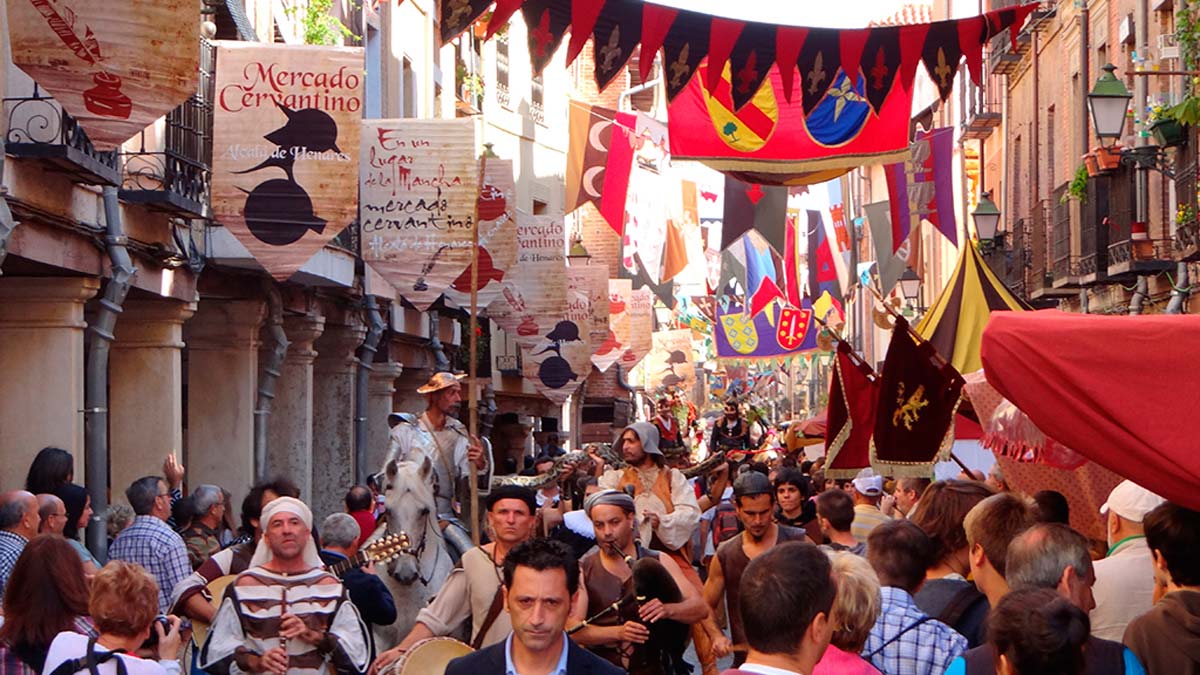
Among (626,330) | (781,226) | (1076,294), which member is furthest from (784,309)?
(781,226)

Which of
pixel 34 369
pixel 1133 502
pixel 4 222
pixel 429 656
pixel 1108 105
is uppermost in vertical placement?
pixel 1108 105

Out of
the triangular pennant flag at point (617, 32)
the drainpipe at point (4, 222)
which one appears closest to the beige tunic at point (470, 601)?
the triangular pennant flag at point (617, 32)

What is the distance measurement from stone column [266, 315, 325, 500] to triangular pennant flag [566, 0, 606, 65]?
13.0 meters

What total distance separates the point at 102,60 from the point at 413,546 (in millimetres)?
3601

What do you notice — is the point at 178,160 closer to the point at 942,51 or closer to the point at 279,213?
the point at 279,213

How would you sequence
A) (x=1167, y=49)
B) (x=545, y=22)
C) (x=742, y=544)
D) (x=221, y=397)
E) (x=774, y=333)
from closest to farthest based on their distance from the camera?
(x=742, y=544), (x=545, y=22), (x=1167, y=49), (x=221, y=397), (x=774, y=333)

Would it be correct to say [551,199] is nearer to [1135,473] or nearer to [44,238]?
[44,238]

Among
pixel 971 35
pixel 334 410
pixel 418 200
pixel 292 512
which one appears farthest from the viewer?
pixel 334 410

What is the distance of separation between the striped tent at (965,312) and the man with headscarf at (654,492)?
13.4ft

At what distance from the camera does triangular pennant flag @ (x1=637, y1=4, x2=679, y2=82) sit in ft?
36.2

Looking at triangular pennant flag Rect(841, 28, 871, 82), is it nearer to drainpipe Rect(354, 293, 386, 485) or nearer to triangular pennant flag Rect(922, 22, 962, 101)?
triangular pennant flag Rect(922, 22, 962, 101)

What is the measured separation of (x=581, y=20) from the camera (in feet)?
35.5

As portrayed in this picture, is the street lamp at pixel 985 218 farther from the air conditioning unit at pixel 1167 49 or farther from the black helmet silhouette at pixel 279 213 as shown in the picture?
the black helmet silhouette at pixel 279 213

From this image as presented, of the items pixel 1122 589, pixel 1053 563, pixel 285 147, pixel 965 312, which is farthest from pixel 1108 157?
pixel 1053 563
